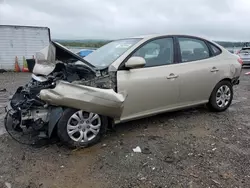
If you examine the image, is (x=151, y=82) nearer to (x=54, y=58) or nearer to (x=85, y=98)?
(x=85, y=98)

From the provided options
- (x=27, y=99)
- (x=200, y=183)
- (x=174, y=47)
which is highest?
(x=174, y=47)

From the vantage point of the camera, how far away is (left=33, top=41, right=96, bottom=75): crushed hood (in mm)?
3930

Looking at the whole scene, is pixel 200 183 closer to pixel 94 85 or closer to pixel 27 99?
pixel 94 85

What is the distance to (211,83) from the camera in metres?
5.18

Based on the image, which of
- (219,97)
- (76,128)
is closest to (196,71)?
(219,97)

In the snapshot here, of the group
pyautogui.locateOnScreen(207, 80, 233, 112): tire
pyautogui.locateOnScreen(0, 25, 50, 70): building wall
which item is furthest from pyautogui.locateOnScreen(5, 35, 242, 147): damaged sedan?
pyautogui.locateOnScreen(0, 25, 50, 70): building wall

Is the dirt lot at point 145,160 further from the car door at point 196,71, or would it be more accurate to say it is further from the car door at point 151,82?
the car door at point 196,71

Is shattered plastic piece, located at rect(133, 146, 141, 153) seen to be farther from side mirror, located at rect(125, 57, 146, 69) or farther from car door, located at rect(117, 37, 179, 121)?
side mirror, located at rect(125, 57, 146, 69)

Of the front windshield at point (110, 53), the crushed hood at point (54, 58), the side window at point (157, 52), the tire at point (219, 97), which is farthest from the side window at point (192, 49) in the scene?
the crushed hood at point (54, 58)

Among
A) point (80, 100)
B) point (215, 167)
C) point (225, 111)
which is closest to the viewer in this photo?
point (215, 167)

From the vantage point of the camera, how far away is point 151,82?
170 inches

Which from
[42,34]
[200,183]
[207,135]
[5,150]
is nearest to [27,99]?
[5,150]

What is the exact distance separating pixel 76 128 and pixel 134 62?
127cm

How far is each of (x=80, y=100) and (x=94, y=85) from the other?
14.3 inches
